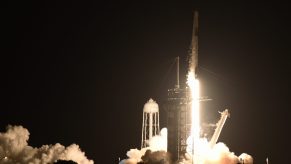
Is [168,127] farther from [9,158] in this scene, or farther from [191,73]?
[9,158]

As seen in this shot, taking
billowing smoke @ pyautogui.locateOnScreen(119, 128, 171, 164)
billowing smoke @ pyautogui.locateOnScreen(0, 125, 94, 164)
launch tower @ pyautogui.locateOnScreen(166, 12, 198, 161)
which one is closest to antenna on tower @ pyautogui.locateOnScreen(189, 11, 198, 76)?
launch tower @ pyautogui.locateOnScreen(166, 12, 198, 161)

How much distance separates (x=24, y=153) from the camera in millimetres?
79812

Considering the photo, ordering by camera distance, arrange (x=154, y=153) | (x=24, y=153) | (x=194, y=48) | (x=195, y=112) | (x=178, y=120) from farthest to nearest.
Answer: (x=24, y=153), (x=194, y=48), (x=195, y=112), (x=178, y=120), (x=154, y=153)

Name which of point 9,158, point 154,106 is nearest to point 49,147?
point 9,158

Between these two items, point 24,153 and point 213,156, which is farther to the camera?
point 24,153

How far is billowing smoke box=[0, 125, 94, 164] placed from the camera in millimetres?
78688

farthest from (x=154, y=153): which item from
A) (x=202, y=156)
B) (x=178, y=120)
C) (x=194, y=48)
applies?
(x=194, y=48)

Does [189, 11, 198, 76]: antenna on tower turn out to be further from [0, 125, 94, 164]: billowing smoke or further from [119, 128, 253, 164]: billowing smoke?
[0, 125, 94, 164]: billowing smoke

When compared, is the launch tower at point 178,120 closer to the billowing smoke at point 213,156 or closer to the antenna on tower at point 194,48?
the billowing smoke at point 213,156

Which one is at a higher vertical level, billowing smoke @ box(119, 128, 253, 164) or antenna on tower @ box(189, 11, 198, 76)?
antenna on tower @ box(189, 11, 198, 76)

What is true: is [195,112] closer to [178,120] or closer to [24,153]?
[178,120]

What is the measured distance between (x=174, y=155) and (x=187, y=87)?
29.6 feet

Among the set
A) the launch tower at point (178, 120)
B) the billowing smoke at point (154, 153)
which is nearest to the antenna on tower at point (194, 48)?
the launch tower at point (178, 120)

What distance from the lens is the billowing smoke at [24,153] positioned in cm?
7869
